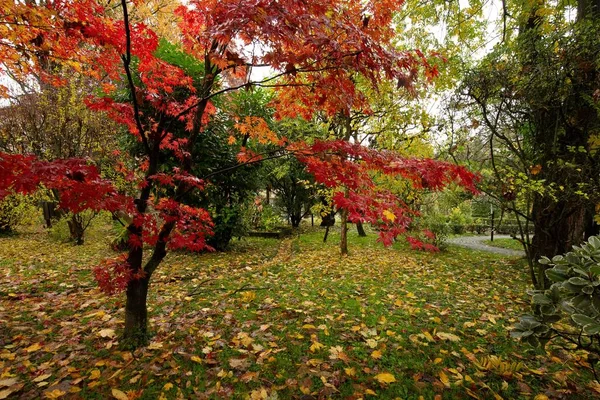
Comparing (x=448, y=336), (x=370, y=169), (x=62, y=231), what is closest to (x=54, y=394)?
(x=370, y=169)

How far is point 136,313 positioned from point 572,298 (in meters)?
3.99

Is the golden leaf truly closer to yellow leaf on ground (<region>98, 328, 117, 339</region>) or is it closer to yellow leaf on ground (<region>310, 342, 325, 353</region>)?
yellow leaf on ground (<region>310, 342, 325, 353</region>)

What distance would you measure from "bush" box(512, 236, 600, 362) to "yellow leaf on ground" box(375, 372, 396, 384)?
3.58 ft

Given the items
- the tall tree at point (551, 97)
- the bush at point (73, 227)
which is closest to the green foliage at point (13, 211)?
the bush at point (73, 227)

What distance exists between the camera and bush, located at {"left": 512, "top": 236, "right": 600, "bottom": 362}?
2010mm

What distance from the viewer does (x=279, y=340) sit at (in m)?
3.38

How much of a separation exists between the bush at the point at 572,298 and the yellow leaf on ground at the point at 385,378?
109 cm

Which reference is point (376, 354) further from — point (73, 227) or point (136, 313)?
point (73, 227)

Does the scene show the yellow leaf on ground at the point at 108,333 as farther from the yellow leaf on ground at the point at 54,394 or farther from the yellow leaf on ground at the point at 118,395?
the yellow leaf on ground at the point at 118,395

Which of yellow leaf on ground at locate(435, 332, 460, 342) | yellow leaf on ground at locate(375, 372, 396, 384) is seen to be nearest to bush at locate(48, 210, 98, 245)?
yellow leaf on ground at locate(375, 372, 396, 384)

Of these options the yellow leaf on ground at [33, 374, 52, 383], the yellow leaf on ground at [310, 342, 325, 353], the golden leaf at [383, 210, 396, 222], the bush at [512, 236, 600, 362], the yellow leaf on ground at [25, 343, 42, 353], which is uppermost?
the golden leaf at [383, 210, 396, 222]

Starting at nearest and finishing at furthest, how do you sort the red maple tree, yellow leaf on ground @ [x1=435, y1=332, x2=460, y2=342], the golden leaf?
1. the red maple tree
2. the golden leaf
3. yellow leaf on ground @ [x1=435, y1=332, x2=460, y2=342]

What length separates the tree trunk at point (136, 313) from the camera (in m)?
3.22

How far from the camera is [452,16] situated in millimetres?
7863
